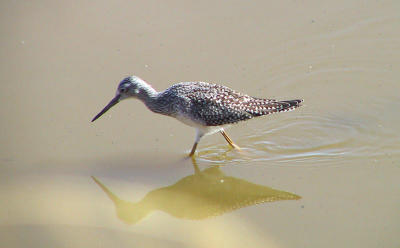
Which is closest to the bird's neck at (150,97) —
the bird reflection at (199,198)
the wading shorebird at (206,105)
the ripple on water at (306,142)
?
the wading shorebird at (206,105)

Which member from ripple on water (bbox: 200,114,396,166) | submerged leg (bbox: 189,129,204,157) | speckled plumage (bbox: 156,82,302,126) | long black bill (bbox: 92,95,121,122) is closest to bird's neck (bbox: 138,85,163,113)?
speckled plumage (bbox: 156,82,302,126)

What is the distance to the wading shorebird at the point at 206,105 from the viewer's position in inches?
336

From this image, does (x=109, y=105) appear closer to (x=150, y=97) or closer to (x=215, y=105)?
(x=150, y=97)

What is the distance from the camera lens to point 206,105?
28.1 ft

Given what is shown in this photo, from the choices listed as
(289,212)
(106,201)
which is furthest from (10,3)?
(289,212)

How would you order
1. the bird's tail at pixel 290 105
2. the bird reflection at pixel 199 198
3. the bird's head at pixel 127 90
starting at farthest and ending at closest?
the bird's head at pixel 127 90 → the bird's tail at pixel 290 105 → the bird reflection at pixel 199 198

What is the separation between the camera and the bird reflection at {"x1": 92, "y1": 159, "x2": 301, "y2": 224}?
7723 mm

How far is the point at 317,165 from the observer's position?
829 centimetres

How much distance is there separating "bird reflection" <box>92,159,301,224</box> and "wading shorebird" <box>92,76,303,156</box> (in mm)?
704

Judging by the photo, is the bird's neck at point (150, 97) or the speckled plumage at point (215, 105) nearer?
the speckled plumage at point (215, 105)

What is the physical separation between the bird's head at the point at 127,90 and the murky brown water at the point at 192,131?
442 millimetres

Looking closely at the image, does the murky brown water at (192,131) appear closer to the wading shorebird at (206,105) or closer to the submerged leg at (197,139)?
the submerged leg at (197,139)

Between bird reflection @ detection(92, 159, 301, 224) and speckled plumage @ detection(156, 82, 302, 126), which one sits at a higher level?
speckled plumage @ detection(156, 82, 302, 126)

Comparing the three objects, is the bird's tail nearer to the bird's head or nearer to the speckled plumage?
the speckled plumage
